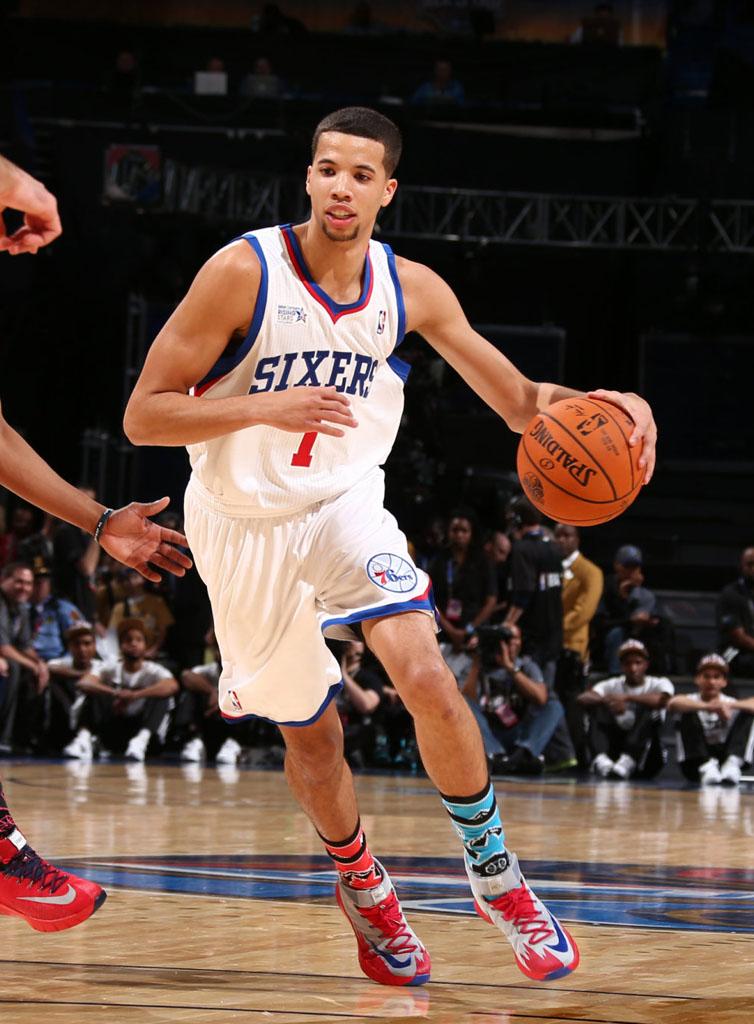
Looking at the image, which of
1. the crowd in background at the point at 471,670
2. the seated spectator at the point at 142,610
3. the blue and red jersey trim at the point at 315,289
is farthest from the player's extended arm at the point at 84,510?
the seated spectator at the point at 142,610

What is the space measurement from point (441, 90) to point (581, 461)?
15.3 metres

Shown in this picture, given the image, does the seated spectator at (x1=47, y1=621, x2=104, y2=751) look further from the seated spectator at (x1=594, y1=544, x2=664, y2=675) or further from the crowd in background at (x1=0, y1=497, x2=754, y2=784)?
the seated spectator at (x1=594, y1=544, x2=664, y2=675)

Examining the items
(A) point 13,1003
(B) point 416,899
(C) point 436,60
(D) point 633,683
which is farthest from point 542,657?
(C) point 436,60

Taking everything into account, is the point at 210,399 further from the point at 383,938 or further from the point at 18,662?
the point at 18,662

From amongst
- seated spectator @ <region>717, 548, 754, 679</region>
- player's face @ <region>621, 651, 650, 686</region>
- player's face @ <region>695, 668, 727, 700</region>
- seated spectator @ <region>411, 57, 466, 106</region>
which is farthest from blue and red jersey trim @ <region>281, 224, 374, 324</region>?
seated spectator @ <region>411, 57, 466, 106</region>

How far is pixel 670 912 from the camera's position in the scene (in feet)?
14.2

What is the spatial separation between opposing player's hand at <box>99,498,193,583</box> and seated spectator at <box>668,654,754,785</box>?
7.31 m

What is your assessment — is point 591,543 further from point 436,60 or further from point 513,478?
point 436,60

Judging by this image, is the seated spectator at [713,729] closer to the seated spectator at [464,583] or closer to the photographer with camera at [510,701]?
the photographer with camera at [510,701]

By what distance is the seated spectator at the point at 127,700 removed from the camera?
35.5 ft

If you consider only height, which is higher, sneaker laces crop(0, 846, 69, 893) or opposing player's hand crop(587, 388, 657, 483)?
opposing player's hand crop(587, 388, 657, 483)

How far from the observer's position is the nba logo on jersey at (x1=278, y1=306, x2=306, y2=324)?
3.66 metres

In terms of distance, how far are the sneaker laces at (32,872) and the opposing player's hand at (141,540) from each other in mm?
739

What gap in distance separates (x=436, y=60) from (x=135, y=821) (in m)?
14.5
